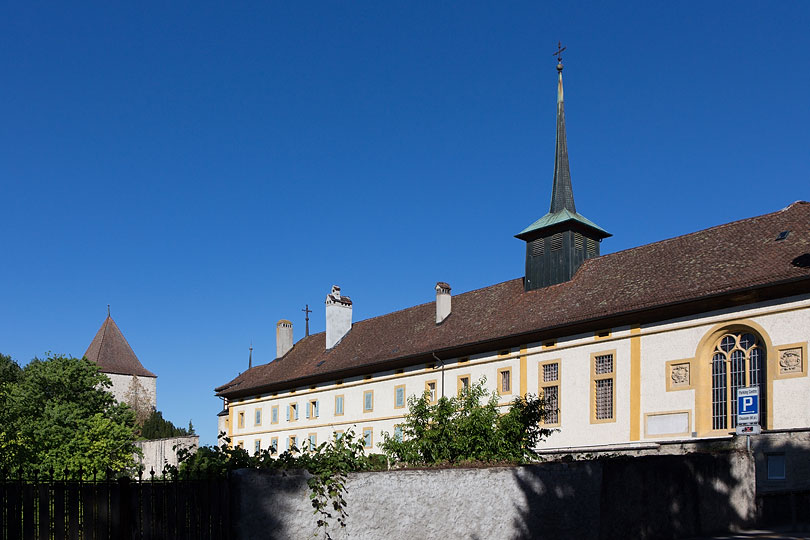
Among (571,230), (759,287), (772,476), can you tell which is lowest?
(772,476)

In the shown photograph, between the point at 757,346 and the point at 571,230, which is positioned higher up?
the point at 571,230

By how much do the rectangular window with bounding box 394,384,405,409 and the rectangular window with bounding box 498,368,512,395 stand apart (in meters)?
7.15

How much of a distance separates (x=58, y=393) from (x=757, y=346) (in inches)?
1452

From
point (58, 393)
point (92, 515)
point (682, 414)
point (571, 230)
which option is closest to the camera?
point (92, 515)

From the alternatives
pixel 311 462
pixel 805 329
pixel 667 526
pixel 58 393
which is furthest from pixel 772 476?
pixel 58 393

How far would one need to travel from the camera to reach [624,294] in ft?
101

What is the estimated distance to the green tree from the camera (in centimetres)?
4447

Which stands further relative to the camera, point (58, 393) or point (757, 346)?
point (58, 393)

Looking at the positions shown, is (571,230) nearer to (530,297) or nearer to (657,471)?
(530,297)

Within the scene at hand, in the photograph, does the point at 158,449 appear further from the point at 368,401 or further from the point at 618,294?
the point at 618,294

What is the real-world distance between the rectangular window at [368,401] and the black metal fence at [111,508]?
33.5 m

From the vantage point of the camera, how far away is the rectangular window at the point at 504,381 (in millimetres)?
34344

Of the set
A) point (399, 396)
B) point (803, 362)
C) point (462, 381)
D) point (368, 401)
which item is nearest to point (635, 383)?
point (803, 362)

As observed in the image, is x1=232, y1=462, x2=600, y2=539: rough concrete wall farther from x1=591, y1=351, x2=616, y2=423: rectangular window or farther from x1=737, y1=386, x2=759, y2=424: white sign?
x1=591, y1=351, x2=616, y2=423: rectangular window
